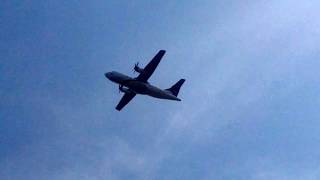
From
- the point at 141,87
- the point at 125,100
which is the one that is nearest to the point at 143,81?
the point at 141,87

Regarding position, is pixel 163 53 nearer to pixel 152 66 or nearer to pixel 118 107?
pixel 152 66

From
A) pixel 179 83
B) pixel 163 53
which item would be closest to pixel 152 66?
pixel 163 53

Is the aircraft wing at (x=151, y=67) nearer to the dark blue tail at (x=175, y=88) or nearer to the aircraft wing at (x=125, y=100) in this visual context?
the aircraft wing at (x=125, y=100)

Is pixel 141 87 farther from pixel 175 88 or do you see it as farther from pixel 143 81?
pixel 175 88

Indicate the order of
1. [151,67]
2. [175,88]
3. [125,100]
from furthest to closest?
[125,100] < [175,88] < [151,67]

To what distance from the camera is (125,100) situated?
457 feet

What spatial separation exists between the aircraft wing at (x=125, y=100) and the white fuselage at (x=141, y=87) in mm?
6416

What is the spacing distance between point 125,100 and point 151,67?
14.1 meters

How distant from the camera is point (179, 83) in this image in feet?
457

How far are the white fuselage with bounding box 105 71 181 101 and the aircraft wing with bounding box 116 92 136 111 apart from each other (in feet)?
21.0

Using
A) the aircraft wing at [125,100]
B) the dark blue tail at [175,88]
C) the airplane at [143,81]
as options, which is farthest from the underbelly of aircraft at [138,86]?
the dark blue tail at [175,88]

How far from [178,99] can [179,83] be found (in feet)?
26.7

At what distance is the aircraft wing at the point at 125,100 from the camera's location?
138475 millimetres

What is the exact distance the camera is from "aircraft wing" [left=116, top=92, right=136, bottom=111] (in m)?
138
